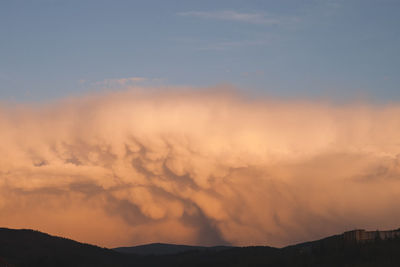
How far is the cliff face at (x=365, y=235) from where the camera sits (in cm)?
8619

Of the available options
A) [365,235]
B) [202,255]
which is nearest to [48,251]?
[202,255]

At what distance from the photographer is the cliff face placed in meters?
86.2

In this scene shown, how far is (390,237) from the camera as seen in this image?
87.4 m

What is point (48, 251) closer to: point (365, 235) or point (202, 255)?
point (202, 255)

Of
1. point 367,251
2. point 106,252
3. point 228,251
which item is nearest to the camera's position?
point 367,251

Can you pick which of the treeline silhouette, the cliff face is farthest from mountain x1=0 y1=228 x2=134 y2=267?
the cliff face

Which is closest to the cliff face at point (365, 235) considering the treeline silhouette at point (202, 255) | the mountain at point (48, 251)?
the treeline silhouette at point (202, 255)

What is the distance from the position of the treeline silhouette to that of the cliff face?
155 cm

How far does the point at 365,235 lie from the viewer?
88000 mm

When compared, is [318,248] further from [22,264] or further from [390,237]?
[22,264]

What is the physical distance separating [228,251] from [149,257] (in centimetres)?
2559

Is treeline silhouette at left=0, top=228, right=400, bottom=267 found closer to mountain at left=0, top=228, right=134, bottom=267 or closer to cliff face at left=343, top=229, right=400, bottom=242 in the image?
mountain at left=0, top=228, right=134, bottom=267

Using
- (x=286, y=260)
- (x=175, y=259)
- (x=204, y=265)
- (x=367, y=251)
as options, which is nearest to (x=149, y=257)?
(x=175, y=259)

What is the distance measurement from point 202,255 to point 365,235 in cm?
6086
